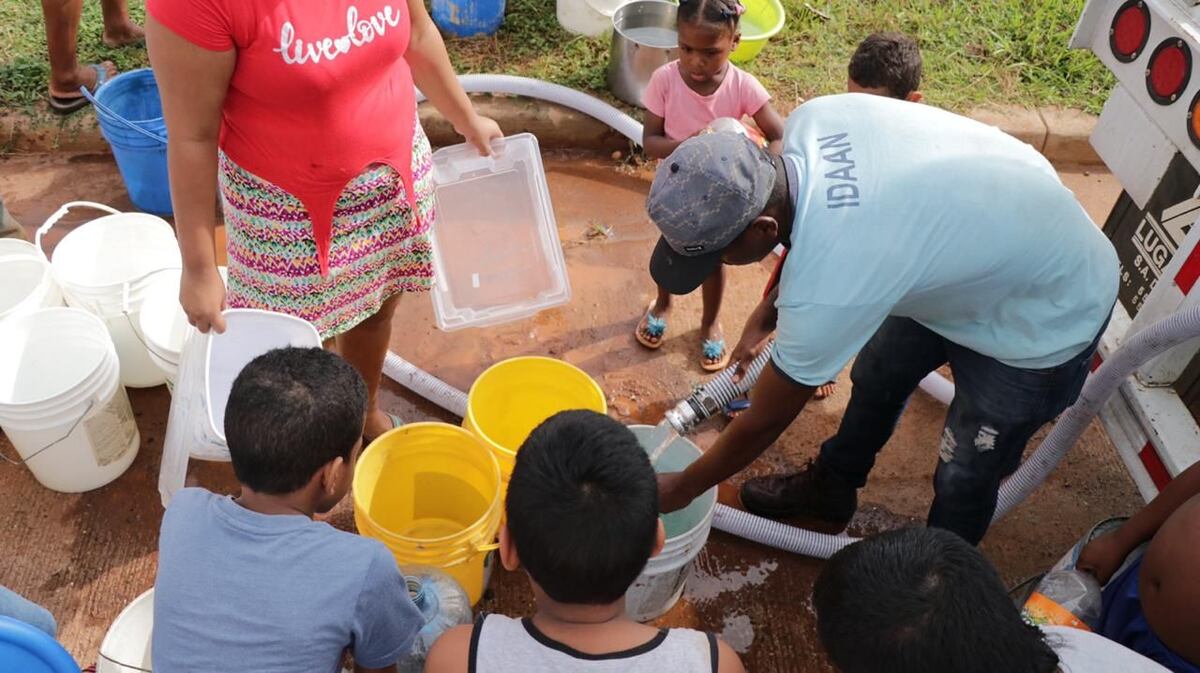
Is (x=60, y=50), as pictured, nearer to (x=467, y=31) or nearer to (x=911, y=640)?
(x=467, y=31)

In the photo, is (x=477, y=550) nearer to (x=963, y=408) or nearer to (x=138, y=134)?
(x=963, y=408)

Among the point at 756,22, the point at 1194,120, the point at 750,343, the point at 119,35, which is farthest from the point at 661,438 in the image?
the point at 119,35

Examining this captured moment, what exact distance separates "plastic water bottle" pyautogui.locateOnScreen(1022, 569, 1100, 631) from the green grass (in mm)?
2930

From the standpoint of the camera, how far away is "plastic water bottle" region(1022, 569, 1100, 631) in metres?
2.14

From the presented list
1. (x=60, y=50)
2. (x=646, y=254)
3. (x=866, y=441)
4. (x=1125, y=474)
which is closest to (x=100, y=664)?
(x=866, y=441)

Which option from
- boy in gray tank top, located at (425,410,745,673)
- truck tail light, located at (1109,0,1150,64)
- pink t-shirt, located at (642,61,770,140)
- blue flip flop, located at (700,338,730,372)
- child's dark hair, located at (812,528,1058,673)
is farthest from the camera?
blue flip flop, located at (700,338,730,372)

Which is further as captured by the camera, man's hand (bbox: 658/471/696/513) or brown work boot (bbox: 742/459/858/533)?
brown work boot (bbox: 742/459/858/533)

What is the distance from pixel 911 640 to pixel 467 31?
13.4 feet

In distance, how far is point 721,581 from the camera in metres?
2.94

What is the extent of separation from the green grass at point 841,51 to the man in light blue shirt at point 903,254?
2668 mm

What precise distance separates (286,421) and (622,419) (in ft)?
5.65

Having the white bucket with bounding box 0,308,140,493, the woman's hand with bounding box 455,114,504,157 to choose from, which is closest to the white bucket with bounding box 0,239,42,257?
the white bucket with bounding box 0,308,140,493

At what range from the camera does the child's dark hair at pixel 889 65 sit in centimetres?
320

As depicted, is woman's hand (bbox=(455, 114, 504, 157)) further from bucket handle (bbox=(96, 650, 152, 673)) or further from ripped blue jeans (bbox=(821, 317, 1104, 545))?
bucket handle (bbox=(96, 650, 152, 673))
